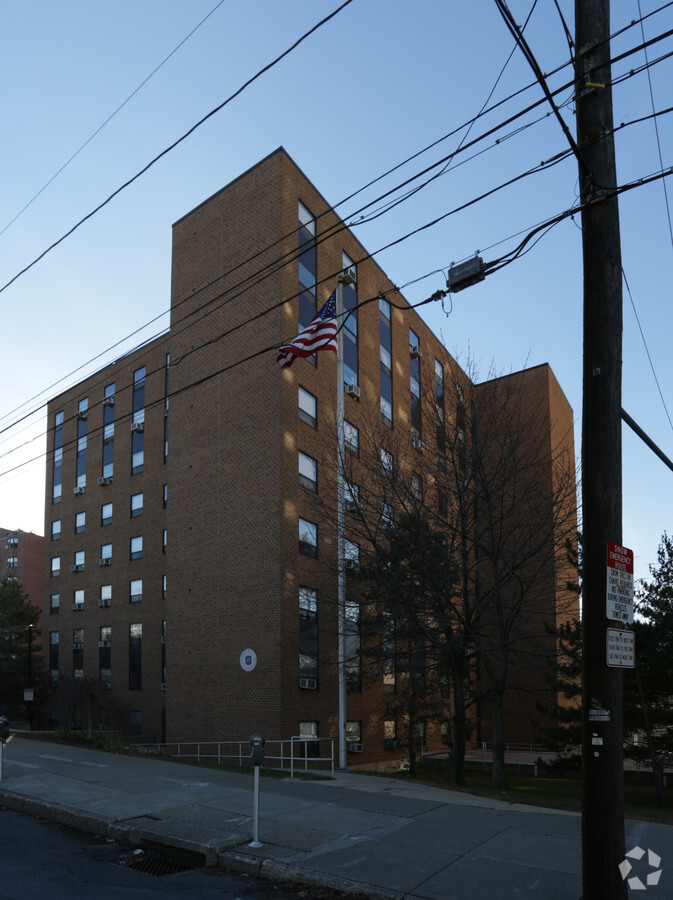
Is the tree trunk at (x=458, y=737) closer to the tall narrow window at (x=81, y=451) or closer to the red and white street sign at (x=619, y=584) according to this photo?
the red and white street sign at (x=619, y=584)

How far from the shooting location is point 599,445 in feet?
23.9

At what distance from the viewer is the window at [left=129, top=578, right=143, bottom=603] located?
4059 cm

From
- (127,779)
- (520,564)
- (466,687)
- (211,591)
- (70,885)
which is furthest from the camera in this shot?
(211,591)

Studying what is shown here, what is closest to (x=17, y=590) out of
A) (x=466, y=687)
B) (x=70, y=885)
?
(x=466, y=687)

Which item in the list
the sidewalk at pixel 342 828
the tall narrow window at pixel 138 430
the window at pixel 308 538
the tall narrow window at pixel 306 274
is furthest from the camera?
the tall narrow window at pixel 138 430

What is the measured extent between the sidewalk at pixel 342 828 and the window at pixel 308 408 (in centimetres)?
1374

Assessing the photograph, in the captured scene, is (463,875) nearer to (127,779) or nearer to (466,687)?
(127,779)

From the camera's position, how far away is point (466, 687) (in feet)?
75.7

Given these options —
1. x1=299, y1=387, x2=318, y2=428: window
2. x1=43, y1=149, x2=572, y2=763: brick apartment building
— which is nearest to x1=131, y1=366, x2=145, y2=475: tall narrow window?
x1=43, y1=149, x2=572, y2=763: brick apartment building

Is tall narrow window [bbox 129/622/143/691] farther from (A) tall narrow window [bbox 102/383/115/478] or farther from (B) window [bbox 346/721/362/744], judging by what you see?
(B) window [bbox 346/721/362/744]

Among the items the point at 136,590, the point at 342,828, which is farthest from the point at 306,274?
the point at 342,828

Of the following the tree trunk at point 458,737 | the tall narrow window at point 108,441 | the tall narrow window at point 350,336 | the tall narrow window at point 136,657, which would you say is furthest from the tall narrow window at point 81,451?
the tree trunk at point 458,737

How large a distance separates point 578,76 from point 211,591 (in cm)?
2150

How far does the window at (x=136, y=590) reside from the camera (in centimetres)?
4059
